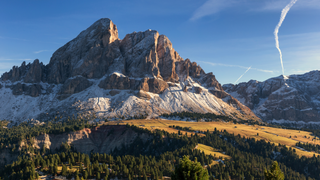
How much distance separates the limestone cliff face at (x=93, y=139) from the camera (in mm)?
168000

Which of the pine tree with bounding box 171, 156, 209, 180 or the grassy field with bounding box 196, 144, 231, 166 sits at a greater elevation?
the pine tree with bounding box 171, 156, 209, 180

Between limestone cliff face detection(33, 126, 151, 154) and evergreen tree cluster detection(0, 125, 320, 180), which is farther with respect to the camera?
limestone cliff face detection(33, 126, 151, 154)

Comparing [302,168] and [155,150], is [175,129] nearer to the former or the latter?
[155,150]

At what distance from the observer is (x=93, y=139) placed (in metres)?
181

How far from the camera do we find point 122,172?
342 feet

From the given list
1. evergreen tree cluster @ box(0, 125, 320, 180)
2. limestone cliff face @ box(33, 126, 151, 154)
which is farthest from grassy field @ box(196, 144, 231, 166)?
Answer: limestone cliff face @ box(33, 126, 151, 154)

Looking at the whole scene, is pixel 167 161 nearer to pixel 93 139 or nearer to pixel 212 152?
pixel 212 152

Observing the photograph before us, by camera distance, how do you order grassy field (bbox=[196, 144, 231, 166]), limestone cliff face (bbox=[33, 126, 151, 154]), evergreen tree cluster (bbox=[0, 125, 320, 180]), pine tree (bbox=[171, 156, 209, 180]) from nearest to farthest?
pine tree (bbox=[171, 156, 209, 180]) → evergreen tree cluster (bbox=[0, 125, 320, 180]) → grassy field (bbox=[196, 144, 231, 166]) → limestone cliff face (bbox=[33, 126, 151, 154])

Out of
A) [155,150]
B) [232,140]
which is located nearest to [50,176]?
[155,150]

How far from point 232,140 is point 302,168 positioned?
171ft

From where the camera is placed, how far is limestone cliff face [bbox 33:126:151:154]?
6614 inches

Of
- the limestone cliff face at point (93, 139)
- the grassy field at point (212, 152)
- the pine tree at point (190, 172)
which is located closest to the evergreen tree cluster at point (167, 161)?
the grassy field at point (212, 152)

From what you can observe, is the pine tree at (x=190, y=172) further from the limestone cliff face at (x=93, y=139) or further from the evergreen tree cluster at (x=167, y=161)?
the limestone cliff face at (x=93, y=139)

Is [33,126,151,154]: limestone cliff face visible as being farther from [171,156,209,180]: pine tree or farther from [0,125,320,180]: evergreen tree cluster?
[171,156,209,180]: pine tree
